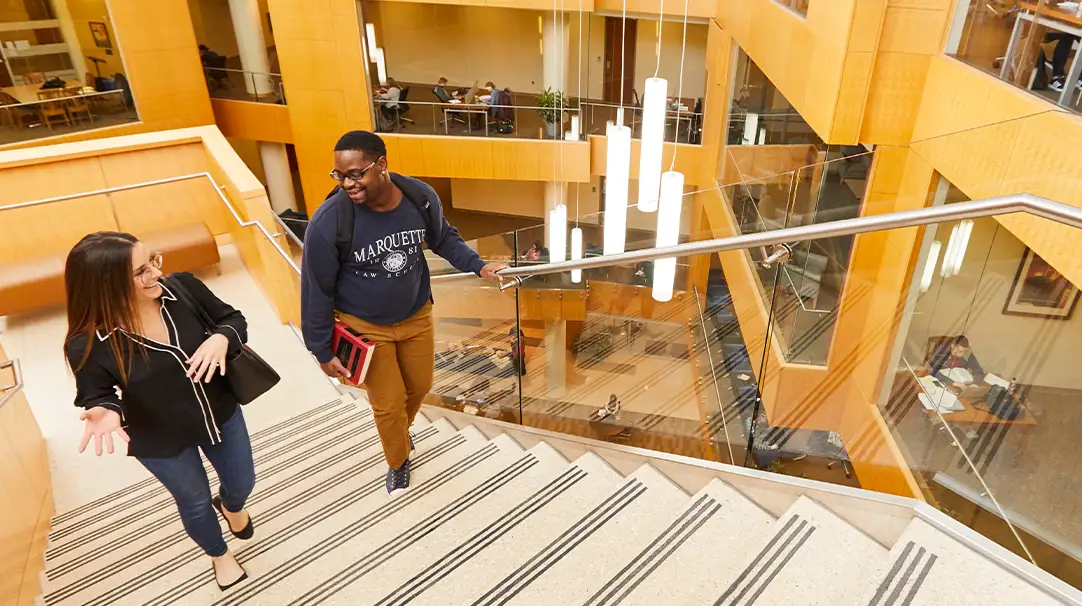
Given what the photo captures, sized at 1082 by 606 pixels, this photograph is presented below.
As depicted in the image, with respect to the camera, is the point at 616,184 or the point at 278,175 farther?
the point at 278,175

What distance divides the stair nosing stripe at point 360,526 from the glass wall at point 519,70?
31.5 ft

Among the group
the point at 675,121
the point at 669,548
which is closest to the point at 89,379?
the point at 669,548

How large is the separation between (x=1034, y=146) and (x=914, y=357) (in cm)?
100

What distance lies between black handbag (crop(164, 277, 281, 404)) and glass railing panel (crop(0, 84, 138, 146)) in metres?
11.9

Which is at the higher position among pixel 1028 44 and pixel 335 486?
pixel 1028 44

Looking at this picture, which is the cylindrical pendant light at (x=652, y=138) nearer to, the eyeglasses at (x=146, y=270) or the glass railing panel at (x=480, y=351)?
the glass railing panel at (x=480, y=351)

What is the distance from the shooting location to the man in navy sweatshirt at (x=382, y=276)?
255 cm

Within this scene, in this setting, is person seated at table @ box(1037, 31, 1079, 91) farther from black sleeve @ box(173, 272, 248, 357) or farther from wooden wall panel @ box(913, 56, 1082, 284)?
black sleeve @ box(173, 272, 248, 357)

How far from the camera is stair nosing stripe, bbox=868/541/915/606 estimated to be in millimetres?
2027

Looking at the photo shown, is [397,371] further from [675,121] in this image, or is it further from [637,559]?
[675,121]

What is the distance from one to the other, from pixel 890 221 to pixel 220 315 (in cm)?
234

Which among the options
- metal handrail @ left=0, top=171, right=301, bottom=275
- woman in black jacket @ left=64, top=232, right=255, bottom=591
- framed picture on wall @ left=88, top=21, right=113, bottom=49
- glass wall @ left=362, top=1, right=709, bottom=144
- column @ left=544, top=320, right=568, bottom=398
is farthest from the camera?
glass wall @ left=362, top=1, right=709, bottom=144

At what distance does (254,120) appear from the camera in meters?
13.5

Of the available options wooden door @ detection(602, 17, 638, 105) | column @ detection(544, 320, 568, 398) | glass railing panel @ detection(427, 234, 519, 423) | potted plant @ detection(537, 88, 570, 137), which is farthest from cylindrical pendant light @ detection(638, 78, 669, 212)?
wooden door @ detection(602, 17, 638, 105)
